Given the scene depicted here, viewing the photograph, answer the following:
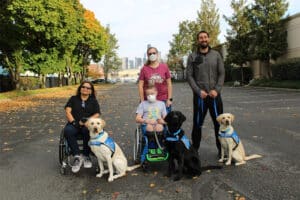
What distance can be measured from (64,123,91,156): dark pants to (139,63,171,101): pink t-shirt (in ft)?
4.33

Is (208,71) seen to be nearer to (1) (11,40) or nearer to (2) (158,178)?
(2) (158,178)

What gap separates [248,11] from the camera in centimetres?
4022

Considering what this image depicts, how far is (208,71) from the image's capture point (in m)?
6.48

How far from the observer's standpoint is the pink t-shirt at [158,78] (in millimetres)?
6344

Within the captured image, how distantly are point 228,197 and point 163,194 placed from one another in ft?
2.75

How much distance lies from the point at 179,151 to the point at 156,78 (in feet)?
4.73

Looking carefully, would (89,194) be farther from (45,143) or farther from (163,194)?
(45,143)

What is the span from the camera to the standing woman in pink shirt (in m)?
6.34

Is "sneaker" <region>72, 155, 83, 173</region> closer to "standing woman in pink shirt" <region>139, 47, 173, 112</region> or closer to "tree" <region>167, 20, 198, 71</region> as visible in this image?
"standing woman in pink shirt" <region>139, 47, 173, 112</region>

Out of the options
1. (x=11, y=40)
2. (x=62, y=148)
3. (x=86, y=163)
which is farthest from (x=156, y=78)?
(x=11, y=40)

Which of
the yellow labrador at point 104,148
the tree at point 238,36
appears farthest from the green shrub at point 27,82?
the yellow labrador at point 104,148

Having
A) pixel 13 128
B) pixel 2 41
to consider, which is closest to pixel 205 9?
pixel 2 41

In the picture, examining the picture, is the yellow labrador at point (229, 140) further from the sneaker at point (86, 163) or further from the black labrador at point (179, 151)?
the sneaker at point (86, 163)

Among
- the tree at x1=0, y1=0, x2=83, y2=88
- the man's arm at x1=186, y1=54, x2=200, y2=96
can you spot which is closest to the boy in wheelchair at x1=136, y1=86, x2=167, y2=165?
the man's arm at x1=186, y1=54, x2=200, y2=96
